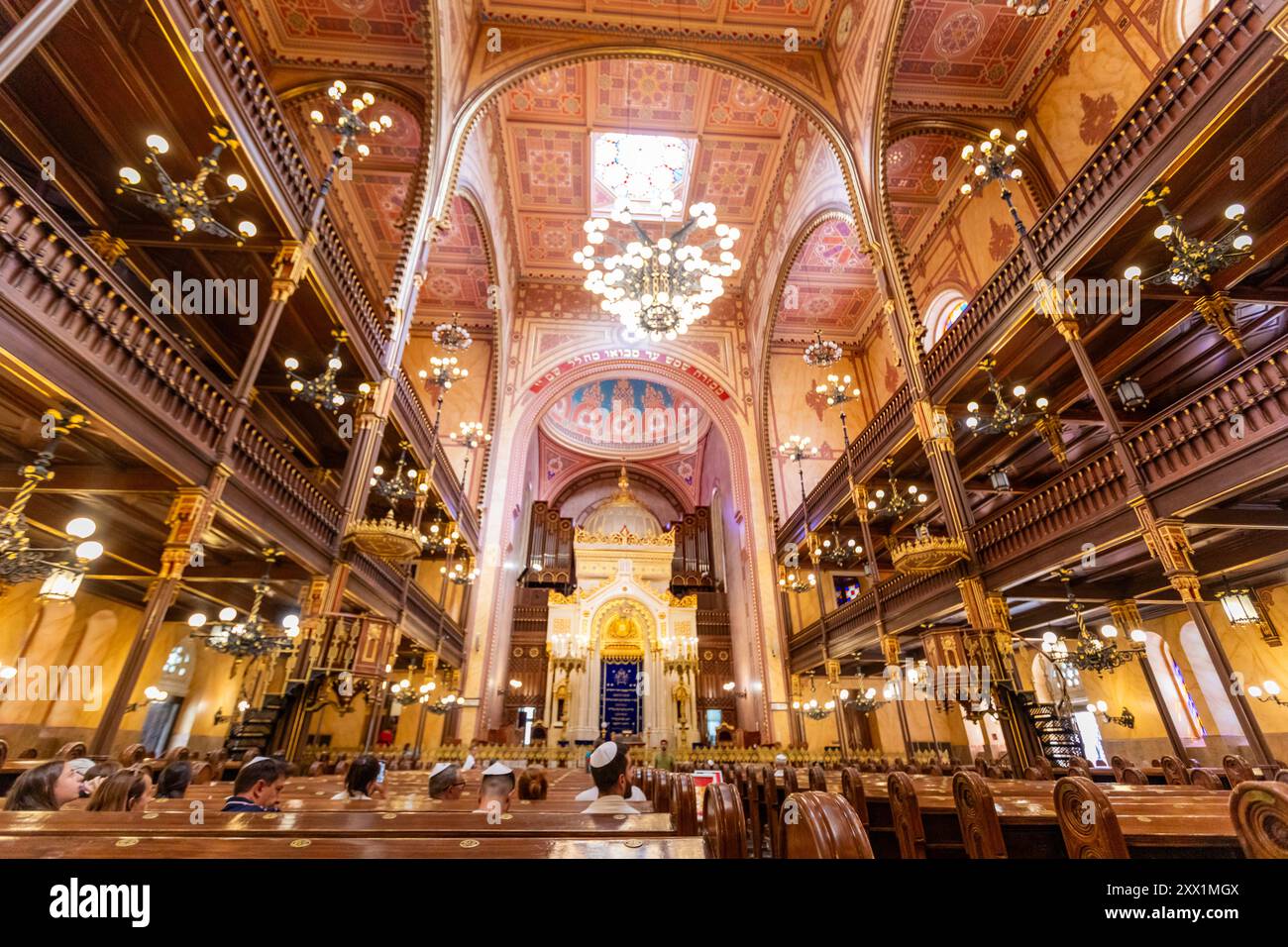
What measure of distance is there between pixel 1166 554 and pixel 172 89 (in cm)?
1375

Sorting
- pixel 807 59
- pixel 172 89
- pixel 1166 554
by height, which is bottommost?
pixel 1166 554

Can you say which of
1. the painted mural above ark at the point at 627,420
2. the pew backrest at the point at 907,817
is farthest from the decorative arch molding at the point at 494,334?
the pew backrest at the point at 907,817

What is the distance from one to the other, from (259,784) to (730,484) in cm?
1865

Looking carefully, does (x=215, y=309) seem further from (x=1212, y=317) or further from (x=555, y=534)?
(x=555, y=534)

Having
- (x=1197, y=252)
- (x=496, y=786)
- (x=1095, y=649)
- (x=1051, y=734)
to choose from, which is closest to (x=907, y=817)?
(x=496, y=786)

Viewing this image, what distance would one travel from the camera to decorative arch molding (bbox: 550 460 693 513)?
28297 mm

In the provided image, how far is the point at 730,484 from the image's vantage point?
21000mm

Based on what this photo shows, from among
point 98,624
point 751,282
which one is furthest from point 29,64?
point 751,282

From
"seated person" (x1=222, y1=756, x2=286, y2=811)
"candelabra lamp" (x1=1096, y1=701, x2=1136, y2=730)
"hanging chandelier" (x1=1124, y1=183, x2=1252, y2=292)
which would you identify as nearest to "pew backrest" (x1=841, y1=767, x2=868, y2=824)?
"seated person" (x1=222, y1=756, x2=286, y2=811)

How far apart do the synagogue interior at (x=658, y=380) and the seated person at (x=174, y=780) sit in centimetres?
2

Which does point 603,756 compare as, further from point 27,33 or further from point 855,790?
point 27,33

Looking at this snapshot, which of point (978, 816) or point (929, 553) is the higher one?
point (929, 553)

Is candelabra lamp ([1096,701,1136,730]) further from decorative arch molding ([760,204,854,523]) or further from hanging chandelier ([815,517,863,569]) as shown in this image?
decorative arch molding ([760,204,854,523])

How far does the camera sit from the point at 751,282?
2053 centimetres
